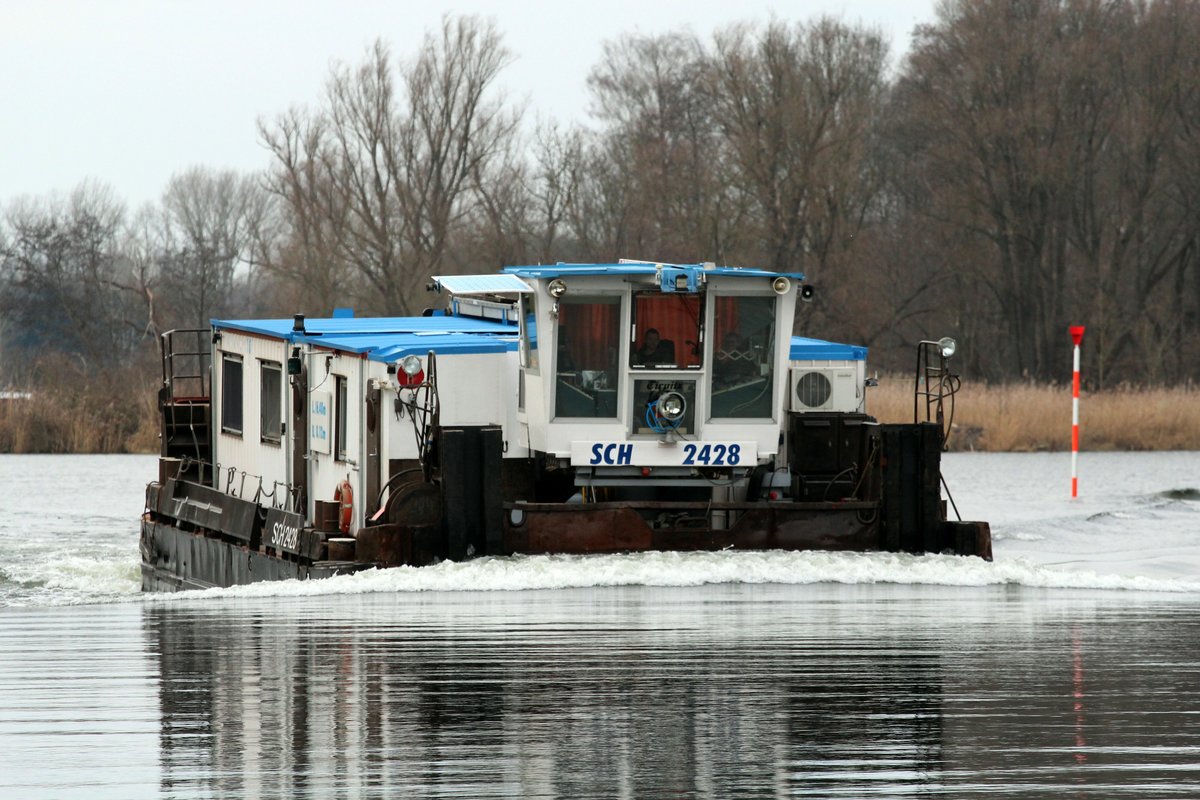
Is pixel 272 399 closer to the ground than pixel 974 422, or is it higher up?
higher up

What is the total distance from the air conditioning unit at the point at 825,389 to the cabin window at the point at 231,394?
6.21 m

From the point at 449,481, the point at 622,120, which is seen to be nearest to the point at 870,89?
the point at 622,120

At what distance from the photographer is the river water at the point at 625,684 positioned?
26.0 ft

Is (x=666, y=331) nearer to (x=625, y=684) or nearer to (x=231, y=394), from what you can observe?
(x=231, y=394)

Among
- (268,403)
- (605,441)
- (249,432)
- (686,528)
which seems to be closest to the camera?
(686,528)

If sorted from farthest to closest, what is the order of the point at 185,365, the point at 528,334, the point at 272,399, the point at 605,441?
the point at 185,365
the point at 272,399
the point at 528,334
the point at 605,441

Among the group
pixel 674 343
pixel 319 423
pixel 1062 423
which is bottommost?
pixel 1062 423

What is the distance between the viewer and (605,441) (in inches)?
672

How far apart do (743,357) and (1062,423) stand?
24.7 meters

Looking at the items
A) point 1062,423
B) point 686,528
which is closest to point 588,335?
point 686,528

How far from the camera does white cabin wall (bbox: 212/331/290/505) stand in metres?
19.6

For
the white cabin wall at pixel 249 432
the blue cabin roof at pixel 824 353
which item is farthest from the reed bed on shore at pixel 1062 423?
the blue cabin roof at pixel 824 353

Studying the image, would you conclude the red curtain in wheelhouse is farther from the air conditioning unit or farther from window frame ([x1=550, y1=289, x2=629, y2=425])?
the air conditioning unit

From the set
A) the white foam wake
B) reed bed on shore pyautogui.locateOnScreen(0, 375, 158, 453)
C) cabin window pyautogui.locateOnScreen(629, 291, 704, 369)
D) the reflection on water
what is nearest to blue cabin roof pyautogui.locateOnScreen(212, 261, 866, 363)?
cabin window pyautogui.locateOnScreen(629, 291, 704, 369)
